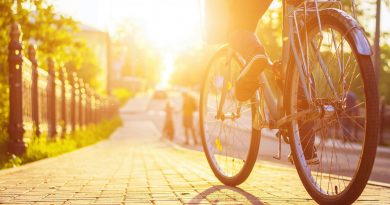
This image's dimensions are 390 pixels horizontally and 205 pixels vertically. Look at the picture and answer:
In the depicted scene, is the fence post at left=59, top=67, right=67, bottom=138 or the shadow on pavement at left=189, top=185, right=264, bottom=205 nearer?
the shadow on pavement at left=189, top=185, right=264, bottom=205

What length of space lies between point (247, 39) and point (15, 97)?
4.96 m

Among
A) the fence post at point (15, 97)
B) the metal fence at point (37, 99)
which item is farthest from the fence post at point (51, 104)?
the fence post at point (15, 97)

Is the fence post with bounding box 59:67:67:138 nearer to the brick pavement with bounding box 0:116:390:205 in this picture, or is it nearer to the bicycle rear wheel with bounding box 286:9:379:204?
the brick pavement with bounding box 0:116:390:205

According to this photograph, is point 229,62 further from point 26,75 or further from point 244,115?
point 26,75

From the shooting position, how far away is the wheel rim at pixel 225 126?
167 inches

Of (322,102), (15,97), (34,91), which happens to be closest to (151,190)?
(322,102)

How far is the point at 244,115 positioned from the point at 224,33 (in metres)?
0.60

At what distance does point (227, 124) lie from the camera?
15.2 feet

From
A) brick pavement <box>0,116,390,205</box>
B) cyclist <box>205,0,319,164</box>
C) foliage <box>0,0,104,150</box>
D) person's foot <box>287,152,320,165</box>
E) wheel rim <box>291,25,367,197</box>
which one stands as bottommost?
brick pavement <box>0,116,390,205</box>

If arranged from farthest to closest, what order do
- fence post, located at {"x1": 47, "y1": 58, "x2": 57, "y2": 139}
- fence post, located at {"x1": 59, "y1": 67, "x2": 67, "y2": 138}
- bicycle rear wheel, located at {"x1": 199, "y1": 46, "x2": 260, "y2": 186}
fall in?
fence post, located at {"x1": 59, "y1": 67, "x2": 67, "y2": 138} < fence post, located at {"x1": 47, "y1": 58, "x2": 57, "y2": 139} < bicycle rear wheel, located at {"x1": 199, "y1": 46, "x2": 260, "y2": 186}

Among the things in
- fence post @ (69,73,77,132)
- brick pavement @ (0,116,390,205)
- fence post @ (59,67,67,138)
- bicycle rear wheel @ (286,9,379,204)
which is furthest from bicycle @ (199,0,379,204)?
fence post @ (69,73,77,132)

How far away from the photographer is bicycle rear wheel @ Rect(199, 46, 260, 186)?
409 centimetres

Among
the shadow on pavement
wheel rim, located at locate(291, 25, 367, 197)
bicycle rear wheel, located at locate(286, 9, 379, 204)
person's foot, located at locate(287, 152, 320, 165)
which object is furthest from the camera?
the shadow on pavement

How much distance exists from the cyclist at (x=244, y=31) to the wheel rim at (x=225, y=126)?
0.18 metres
